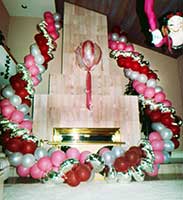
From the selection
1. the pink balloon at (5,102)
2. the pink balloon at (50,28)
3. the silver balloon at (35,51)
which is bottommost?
the pink balloon at (5,102)

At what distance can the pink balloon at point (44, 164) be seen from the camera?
11.8 ft

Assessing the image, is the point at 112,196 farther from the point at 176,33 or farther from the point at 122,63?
the point at 122,63

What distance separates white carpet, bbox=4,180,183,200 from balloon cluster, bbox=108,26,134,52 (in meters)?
3.39

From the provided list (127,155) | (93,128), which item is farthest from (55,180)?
(93,128)

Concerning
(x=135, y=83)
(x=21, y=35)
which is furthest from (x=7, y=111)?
(x=135, y=83)

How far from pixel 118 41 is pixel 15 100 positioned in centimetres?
300

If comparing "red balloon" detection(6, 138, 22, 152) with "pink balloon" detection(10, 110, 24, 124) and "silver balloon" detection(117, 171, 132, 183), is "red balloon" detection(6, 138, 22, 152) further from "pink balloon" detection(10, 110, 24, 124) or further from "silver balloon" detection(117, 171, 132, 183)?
"silver balloon" detection(117, 171, 132, 183)

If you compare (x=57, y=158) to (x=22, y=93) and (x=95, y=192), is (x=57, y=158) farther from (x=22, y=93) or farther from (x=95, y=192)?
(x=22, y=93)

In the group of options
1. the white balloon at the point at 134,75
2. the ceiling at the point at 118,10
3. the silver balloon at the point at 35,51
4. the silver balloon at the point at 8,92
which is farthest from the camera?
the white balloon at the point at 134,75

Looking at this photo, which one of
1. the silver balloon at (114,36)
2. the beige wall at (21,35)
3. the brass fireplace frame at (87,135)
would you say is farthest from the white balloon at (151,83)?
the beige wall at (21,35)

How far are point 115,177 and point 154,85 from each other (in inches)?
91.7

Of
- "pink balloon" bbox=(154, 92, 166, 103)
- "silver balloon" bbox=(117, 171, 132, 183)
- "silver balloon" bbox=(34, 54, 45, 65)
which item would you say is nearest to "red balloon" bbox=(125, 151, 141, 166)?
"silver balloon" bbox=(117, 171, 132, 183)

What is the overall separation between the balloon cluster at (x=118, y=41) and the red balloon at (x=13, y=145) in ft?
10.9

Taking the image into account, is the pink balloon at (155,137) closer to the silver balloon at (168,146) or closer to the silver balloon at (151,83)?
the silver balloon at (168,146)
